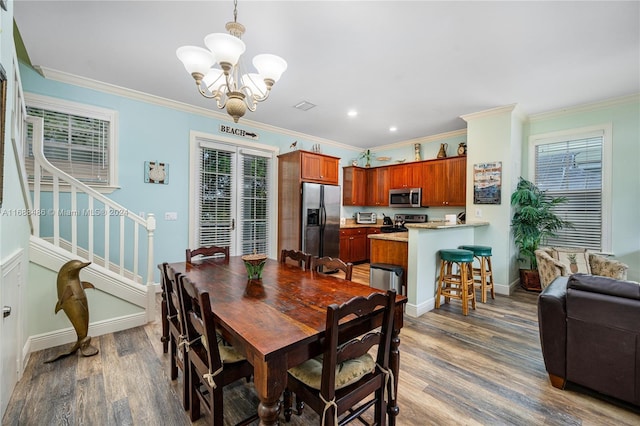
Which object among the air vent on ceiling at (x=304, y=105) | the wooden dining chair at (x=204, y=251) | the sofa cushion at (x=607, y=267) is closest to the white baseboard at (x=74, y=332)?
the wooden dining chair at (x=204, y=251)

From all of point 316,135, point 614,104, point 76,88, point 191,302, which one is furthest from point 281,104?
point 614,104

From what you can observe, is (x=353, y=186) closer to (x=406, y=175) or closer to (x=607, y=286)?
(x=406, y=175)

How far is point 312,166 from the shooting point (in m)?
5.07

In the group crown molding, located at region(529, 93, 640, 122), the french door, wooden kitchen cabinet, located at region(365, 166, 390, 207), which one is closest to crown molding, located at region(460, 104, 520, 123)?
crown molding, located at region(529, 93, 640, 122)

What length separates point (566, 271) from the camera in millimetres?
3393

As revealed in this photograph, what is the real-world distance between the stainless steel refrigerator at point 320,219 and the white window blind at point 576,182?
11.3ft

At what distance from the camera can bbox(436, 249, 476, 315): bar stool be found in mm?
3156

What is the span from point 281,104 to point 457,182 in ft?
11.2

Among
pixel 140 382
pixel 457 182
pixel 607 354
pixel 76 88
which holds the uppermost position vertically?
pixel 76 88

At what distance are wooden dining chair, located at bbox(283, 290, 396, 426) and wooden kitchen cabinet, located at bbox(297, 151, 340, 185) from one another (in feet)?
12.4

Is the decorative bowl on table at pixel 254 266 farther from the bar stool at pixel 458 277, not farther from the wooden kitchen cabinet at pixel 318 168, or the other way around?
the wooden kitchen cabinet at pixel 318 168

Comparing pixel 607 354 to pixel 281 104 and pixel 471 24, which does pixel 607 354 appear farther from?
pixel 281 104

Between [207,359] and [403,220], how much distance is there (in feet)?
17.1

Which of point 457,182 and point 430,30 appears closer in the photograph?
point 430,30
